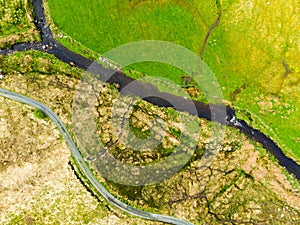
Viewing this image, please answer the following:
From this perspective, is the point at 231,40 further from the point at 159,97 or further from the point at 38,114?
the point at 38,114

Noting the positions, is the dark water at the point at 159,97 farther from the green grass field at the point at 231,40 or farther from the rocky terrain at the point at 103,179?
the green grass field at the point at 231,40

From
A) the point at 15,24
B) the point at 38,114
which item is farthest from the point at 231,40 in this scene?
the point at 15,24

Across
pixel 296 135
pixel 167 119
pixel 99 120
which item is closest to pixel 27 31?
pixel 99 120

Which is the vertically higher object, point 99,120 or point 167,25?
point 167,25

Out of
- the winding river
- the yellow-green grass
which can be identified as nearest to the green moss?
the winding river

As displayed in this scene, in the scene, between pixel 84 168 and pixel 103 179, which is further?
→ pixel 84 168

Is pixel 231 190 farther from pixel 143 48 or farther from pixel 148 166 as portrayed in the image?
pixel 143 48

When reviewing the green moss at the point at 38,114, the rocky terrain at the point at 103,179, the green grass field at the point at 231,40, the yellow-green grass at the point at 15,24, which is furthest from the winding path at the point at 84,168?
the green grass field at the point at 231,40
